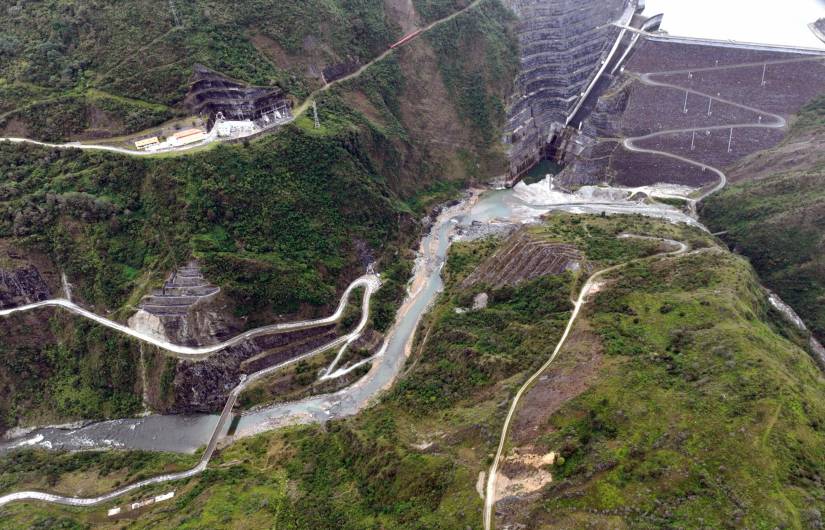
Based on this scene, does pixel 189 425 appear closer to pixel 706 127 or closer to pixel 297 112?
pixel 297 112

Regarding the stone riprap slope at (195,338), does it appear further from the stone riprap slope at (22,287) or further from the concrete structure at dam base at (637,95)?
the concrete structure at dam base at (637,95)

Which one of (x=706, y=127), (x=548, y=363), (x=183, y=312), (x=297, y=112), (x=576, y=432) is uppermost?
(x=297, y=112)

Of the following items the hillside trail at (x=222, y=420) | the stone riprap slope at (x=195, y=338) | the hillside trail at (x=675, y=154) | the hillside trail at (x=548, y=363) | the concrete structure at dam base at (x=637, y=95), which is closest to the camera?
the hillside trail at (x=548, y=363)

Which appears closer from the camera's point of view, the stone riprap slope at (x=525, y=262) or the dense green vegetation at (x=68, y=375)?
the dense green vegetation at (x=68, y=375)

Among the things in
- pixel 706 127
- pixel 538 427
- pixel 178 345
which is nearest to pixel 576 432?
pixel 538 427

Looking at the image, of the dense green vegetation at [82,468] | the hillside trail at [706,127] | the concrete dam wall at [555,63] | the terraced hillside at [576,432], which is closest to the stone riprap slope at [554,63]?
the concrete dam wall at [555,63]

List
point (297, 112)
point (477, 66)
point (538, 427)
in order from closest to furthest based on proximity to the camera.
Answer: point (538, 427)
point (297, 112)
point (477, 66)

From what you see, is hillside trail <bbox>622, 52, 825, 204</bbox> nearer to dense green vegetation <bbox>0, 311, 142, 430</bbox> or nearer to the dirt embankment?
the dirt embankment
